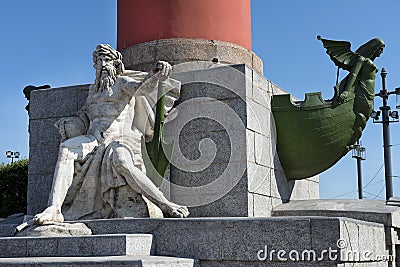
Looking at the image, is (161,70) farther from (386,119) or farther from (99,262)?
(386,119)

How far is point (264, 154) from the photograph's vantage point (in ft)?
24.6

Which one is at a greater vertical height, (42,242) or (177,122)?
(177,122)

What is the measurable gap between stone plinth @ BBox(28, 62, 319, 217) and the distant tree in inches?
325

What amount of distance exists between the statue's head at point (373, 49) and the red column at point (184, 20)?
1732 millimetres

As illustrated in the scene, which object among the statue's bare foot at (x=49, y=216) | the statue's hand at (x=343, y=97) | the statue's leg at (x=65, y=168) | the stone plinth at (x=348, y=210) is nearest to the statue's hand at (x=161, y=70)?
the statue's leg at (x=65, y=168)

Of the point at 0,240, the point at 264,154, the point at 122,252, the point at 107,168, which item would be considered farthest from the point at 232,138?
the point at 0,240

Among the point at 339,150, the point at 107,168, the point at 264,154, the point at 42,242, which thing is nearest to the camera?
the point at 42,242

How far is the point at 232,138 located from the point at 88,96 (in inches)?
75.7

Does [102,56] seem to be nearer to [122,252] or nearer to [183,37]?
[183,37]

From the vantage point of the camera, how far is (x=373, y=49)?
26.8ft

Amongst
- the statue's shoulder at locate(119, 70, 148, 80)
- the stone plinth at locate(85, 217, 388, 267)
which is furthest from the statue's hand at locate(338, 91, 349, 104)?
the statue's shoulder at locate(119, 70, 148, 80)

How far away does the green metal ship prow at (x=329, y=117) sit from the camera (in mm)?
7840

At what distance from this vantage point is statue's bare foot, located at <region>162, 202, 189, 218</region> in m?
6.57

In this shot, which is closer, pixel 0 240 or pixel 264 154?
pixel 0 240
